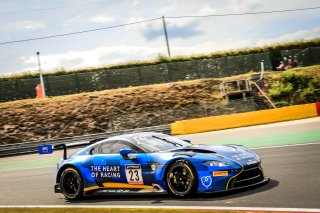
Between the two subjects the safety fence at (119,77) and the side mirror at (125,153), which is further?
the safety fence at (119,77)

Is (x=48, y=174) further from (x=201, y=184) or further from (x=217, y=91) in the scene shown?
(x=217, y=91)

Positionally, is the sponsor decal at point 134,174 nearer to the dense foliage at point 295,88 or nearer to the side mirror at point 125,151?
the side mirror at point 125,151

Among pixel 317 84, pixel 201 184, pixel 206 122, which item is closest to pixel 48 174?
pixel 201 184

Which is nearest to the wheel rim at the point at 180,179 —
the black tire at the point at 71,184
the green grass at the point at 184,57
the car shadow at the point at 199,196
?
the car shadow at the point at 199,196

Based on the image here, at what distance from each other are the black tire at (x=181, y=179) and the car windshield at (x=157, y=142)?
2.28 ft

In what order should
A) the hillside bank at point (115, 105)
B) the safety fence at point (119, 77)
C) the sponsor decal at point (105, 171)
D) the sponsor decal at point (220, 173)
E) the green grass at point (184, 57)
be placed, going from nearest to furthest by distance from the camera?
the sponsor decal at point (220, 173)
the sponsor decal at point (105, 171)
the hillside bank at point (115, 105)
the safety fence at point (119, 77)
the green grass at point (184, 57)

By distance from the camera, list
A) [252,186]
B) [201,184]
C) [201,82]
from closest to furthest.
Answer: [201,184] → [252,186] → [201,82]

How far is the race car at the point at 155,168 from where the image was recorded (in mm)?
7598

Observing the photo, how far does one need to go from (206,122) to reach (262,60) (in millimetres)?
14383

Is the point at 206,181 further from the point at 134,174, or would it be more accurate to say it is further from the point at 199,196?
the point at 134,174

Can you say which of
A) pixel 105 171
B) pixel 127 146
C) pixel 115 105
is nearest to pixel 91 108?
pixel 115 105

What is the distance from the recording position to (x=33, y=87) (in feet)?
119

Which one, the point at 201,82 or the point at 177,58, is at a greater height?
the point at 177,58

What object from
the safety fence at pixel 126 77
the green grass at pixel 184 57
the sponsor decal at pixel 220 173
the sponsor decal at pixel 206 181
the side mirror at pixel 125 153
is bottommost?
the sponsor decal at pixel 206 181
